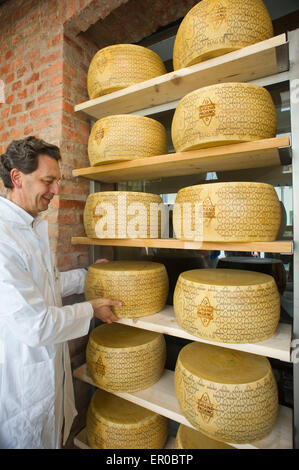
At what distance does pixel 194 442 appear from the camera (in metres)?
1.20

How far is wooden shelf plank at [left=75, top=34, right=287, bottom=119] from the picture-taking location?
1037 mm

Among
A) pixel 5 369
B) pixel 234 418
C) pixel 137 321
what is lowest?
pixel 234 418

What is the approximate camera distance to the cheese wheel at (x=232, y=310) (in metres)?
0.95

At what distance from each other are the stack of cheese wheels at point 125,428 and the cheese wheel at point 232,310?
617 millimetres

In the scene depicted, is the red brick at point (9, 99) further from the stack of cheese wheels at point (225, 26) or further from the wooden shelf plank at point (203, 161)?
the stack of cheese wheels at point (225, 26)

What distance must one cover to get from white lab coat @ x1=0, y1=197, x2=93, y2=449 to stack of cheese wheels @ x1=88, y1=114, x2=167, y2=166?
516 millimetres

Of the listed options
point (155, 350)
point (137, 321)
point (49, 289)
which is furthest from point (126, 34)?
point (155, 350)

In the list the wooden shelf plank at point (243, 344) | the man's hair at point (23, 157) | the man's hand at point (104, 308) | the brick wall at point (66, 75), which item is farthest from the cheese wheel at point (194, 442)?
the man's hair at point (23, 157)

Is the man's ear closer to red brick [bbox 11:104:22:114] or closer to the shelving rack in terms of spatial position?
the shelving rack

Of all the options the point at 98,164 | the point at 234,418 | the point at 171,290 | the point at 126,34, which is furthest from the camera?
the point at 126,34

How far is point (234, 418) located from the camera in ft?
3.07

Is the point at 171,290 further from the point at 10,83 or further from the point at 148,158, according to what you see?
the point at 10,83

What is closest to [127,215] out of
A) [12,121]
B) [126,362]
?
[126,362]

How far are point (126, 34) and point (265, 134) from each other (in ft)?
4.71
